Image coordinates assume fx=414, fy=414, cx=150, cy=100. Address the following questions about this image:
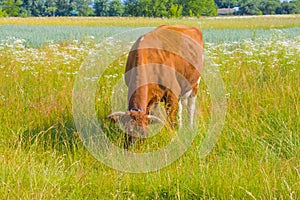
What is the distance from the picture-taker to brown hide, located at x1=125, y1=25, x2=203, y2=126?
4.59 m

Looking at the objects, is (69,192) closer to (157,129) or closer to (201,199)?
(201,199)

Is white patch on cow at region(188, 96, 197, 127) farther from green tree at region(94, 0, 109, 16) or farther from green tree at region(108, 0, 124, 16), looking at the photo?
green tree at region(94, 0, 109, 16)

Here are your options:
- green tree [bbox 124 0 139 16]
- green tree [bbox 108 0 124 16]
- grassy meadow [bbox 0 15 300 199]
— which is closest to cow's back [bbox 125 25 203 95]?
grassy meadow [bbox 0 15 300 199]

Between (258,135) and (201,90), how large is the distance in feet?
6.91

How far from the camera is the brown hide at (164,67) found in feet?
15.1

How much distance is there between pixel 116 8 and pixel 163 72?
95.4 m

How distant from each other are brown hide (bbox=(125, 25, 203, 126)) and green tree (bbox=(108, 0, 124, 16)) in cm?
9177

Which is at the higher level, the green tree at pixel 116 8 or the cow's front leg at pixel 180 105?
the cow's front leg at pixel 180 105

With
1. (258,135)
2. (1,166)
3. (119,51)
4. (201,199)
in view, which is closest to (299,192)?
(201,199)

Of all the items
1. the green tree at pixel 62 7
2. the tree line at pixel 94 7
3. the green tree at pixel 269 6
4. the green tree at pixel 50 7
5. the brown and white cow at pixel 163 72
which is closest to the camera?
the brown and white cow at pixel 163 72

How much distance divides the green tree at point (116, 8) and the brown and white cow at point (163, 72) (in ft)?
301

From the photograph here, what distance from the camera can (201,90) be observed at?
6637mm

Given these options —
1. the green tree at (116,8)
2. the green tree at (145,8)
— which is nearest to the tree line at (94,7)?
the green tree at (116,8)

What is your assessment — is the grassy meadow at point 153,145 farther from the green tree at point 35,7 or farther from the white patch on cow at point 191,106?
the green tree at point 35,7
